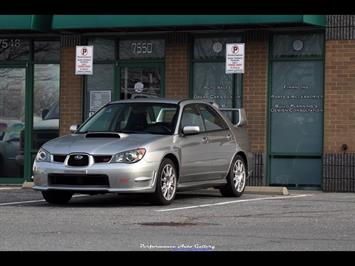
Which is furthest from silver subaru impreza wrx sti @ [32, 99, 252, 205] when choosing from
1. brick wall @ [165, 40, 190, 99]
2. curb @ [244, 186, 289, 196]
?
brick wall @ [165, 40, 190, 99]

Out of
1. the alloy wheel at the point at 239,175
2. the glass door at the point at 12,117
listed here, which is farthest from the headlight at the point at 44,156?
the glass door at the point at 12,117

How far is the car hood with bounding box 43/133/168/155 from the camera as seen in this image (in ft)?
37.9

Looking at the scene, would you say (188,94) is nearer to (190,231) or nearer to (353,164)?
(353,164)

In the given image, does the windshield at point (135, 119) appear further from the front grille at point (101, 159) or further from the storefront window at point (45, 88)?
the storefront window at point (45, 88)

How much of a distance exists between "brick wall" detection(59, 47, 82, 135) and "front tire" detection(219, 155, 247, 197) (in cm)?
517

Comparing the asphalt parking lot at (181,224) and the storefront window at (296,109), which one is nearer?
the asphalt parking lot at (181,224)

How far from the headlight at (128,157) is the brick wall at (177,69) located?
5.86m

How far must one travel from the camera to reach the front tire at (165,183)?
1180 cm

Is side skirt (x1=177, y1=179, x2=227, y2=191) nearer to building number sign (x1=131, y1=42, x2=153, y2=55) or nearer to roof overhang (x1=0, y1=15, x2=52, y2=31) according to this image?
building number sign (x1=131, y1=42, x2=153, y2=55)

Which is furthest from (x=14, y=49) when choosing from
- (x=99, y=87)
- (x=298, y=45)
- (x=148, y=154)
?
(x=148, y=154)
